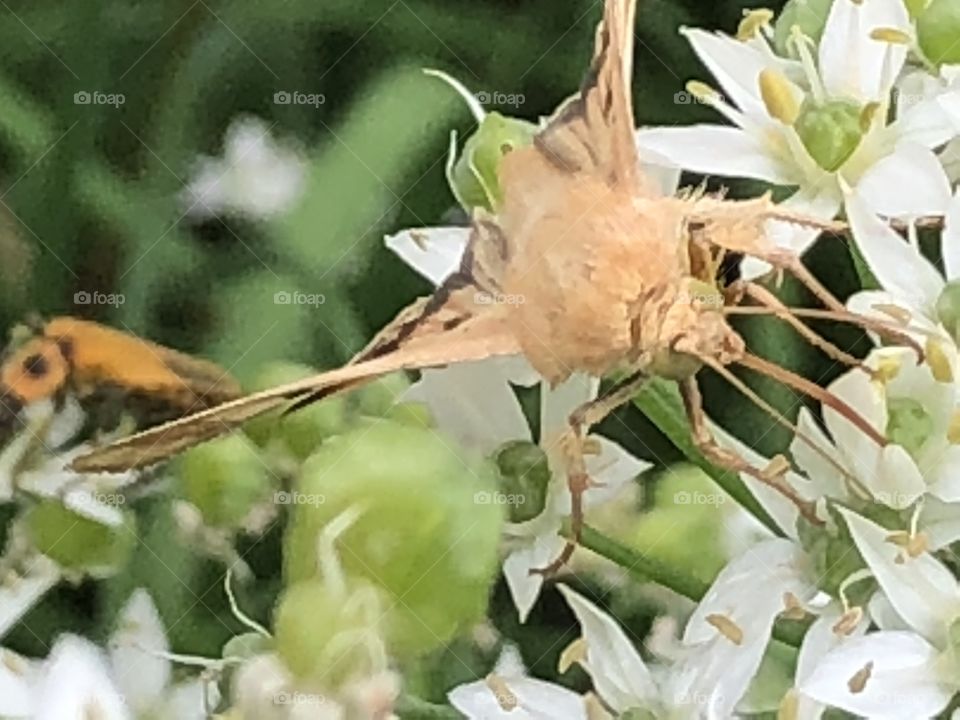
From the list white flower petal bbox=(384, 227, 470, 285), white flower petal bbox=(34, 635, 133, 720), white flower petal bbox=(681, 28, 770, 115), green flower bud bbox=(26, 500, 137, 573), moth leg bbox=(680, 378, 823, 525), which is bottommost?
white flower petal bbox=(34, 635, 133, 720)

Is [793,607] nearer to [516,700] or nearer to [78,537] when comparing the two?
[516,700]

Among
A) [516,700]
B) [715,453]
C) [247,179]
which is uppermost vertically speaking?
[247,179]

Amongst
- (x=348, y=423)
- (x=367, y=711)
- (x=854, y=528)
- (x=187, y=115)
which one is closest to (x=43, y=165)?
(x=187, y=115)

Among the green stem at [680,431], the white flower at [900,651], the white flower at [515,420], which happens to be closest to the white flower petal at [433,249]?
the white flower at [515,420]

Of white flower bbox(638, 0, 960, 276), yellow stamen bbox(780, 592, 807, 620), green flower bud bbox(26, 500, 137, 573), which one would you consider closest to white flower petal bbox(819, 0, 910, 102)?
white flower bbox(638, 0, 960, 276)

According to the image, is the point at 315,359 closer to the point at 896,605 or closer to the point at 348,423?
the point at 348,423

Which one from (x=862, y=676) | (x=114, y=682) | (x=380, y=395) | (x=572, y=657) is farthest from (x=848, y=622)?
(x=114, y=682)

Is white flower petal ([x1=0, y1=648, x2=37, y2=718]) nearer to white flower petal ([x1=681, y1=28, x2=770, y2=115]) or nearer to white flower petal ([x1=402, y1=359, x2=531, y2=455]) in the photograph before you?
white flower petal ([x1=402, y1=359, x2=531, y2=455])

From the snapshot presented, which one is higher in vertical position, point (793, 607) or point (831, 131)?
point (831, 131)
